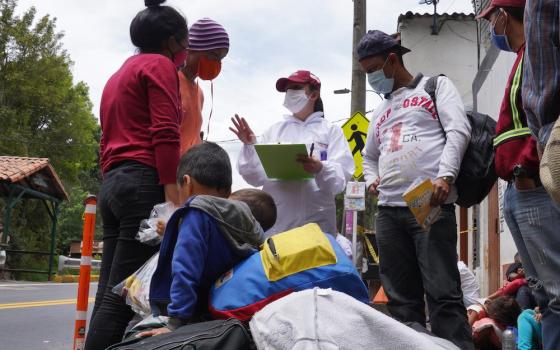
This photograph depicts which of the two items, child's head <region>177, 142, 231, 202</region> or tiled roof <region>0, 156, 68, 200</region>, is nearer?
child's head <region>177, 142, 231, 202</region>

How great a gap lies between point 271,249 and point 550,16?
132 cm

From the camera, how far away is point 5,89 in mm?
29391

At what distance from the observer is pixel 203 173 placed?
3146 mm

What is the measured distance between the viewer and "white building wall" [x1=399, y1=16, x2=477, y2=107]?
18.6 m

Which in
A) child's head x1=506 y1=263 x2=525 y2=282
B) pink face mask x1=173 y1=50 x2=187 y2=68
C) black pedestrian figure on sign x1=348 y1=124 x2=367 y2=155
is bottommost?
child's head x1=506 y1=263 x2=525 y2=282

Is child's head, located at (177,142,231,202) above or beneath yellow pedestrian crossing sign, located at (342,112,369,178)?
beneath

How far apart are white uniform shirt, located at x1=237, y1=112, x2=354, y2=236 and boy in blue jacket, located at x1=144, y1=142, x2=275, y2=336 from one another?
4.10 feet

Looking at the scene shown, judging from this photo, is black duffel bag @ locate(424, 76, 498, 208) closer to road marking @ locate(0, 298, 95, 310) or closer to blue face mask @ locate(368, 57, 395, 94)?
blue face mask @ locate(368, 57, 395, 94)

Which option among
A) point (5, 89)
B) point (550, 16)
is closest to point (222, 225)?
point (550, 16)

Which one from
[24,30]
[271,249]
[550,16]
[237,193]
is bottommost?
[271,249]

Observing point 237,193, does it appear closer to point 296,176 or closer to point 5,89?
point 296,176

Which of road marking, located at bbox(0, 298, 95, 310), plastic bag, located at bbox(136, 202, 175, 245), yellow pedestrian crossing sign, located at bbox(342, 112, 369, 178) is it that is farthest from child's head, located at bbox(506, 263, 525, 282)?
road marking, located at bbox(0, 298, 95, 310)

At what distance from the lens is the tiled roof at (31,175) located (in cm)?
2045

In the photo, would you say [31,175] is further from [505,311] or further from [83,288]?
[83,288]
